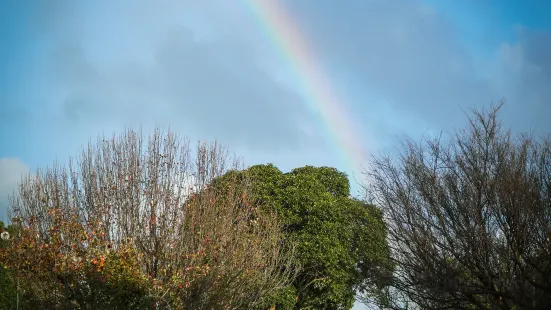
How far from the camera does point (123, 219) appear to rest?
16.3 meters

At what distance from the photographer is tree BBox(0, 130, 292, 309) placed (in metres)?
14.0

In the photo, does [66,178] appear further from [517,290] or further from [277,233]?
[517,290]

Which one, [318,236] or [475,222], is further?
[318,236]

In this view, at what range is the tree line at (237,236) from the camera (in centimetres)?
1286

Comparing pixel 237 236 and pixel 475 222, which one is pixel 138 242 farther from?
pixel 475 222

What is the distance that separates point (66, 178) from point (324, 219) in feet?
30.6

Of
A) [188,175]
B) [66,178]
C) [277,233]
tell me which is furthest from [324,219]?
[66,178]

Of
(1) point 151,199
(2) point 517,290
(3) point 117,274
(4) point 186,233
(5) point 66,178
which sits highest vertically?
(5) point 66,178

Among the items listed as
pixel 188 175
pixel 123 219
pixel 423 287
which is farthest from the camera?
pixel 188 175

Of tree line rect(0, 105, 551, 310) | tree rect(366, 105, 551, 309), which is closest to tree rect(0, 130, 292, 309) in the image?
tree line rect(0, 105, 551, 310)

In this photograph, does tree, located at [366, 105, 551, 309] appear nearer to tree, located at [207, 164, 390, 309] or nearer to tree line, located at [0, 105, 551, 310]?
tree line, located at [0, 105, 551, 310]

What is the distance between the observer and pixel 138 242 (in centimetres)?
1551

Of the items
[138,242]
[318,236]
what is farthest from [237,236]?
[318,236]

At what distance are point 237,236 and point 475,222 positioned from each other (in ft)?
20.8
